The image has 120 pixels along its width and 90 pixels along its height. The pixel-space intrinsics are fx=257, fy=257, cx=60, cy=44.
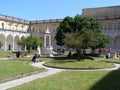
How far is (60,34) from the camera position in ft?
145

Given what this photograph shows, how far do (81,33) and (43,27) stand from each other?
50315mm

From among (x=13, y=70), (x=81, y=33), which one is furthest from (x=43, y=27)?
(x=13, y=70)

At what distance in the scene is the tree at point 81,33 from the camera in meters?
37.3

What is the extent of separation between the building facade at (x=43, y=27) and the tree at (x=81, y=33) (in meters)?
24.1

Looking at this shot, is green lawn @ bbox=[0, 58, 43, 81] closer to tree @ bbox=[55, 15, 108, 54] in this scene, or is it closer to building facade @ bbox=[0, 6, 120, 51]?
tree @ bbox=[55, 15, 108, 54]

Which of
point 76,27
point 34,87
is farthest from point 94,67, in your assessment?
point 76,27

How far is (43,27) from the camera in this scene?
292ft

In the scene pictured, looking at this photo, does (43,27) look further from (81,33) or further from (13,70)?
(13,70)

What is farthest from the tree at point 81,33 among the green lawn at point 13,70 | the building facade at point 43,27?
the building facade at point 43,27

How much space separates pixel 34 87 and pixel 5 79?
2.93m

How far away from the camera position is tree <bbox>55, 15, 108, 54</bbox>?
3731cm

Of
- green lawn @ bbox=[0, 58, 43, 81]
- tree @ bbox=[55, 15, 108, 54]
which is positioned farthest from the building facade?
green lawn @ bbox=[0, 58, 43, 81]

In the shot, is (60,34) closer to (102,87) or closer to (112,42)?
(102,87)

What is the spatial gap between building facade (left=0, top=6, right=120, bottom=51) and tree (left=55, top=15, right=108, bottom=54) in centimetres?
2410
